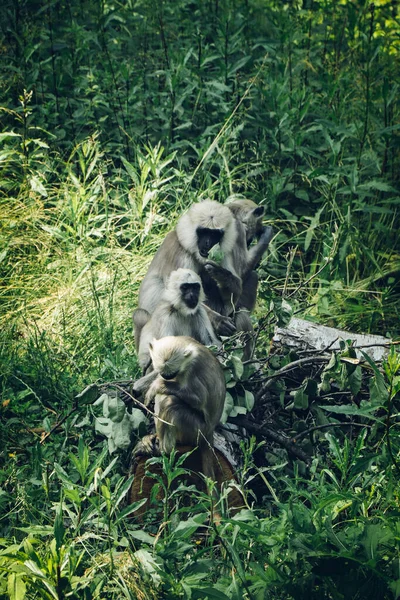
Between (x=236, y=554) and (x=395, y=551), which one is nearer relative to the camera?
(x=236, y=554)

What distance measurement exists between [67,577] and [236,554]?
68cm

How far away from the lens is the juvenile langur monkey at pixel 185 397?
13.5ft

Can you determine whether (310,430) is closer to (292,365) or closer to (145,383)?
(292,365)

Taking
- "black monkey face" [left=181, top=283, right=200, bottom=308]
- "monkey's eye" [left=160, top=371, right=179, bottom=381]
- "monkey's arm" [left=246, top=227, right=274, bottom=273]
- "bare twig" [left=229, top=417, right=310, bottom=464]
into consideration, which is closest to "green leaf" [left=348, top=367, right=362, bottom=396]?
"bare twig" [left=229, top=417, right=310, bottom=464]

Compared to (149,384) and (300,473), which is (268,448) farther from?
(149,384)

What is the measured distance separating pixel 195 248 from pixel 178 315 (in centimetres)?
61

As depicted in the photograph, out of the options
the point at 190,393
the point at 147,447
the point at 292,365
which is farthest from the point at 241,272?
the point at 147,447

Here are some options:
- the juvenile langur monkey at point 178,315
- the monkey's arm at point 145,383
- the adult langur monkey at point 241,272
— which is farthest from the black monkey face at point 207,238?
the monkey's arm at point 145,383

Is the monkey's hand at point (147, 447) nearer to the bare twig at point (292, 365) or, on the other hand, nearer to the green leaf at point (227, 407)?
the green leaf at point (227, 407)

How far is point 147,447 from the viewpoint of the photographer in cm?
425

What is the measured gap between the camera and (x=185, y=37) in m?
8.95

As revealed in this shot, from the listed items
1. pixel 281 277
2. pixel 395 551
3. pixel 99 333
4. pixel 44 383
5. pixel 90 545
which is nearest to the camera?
pixel 395 551

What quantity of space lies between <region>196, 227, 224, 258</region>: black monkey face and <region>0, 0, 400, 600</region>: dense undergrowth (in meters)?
0.48

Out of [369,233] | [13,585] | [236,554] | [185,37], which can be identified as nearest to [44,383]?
[13,585]
